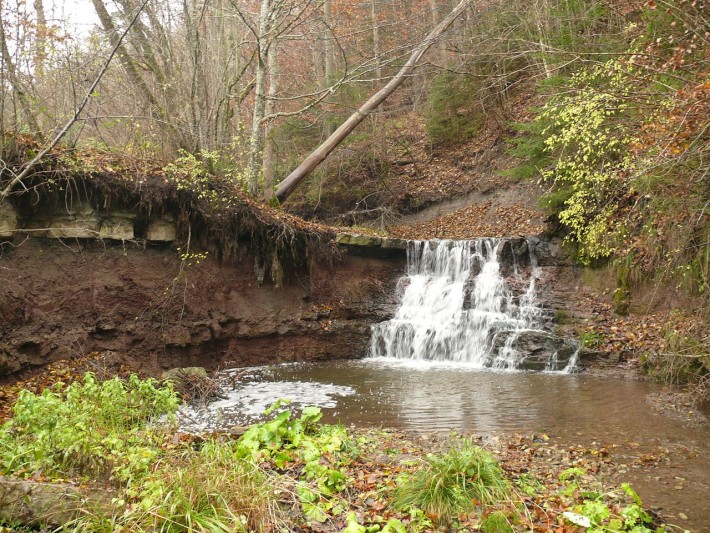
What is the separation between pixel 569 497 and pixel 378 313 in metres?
9.59

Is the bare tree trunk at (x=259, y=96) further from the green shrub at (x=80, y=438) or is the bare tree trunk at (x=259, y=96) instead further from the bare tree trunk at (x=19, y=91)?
the green shrub at (x=80, y=438)

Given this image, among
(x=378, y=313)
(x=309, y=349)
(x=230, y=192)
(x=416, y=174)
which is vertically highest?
(x=416, y=174)

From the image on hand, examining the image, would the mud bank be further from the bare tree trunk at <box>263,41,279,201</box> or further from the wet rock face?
the wet rock face

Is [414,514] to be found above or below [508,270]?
below

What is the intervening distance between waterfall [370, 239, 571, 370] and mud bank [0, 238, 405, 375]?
0.60 metres

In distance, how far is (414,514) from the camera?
3.85m

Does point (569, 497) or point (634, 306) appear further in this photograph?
point (634, 306)

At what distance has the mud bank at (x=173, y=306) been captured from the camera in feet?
31.7

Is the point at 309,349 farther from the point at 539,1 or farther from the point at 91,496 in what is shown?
the point at 539,1

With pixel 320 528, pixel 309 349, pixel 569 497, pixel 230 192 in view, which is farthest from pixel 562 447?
pixel 230 192

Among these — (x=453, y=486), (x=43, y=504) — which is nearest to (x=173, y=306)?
(x=43, y=504)

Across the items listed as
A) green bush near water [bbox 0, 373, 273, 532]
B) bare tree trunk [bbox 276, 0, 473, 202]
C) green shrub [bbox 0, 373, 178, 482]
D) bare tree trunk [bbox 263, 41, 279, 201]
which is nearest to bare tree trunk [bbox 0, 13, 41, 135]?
green shrub [bbox 0, 373, 178, 482]

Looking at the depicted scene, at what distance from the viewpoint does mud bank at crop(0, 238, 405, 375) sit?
9.66 meters

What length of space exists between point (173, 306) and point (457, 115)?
1427 centimetres
